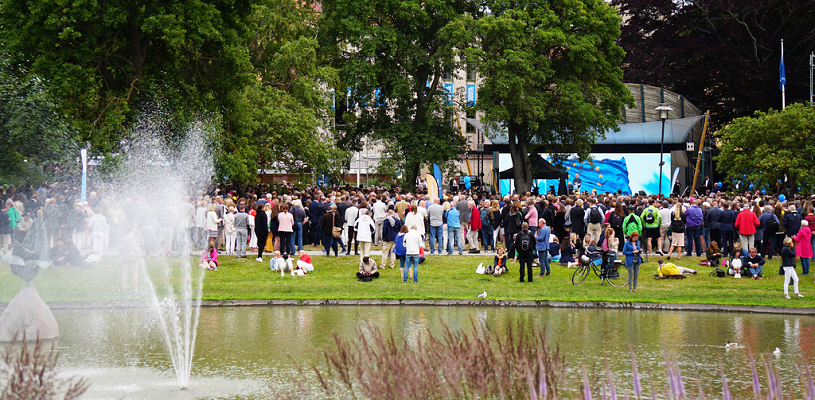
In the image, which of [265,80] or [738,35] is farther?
[738,35]

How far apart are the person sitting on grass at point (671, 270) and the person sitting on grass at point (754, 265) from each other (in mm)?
1410

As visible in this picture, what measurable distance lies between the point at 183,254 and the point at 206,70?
8.41 m

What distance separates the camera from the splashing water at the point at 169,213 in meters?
15.4

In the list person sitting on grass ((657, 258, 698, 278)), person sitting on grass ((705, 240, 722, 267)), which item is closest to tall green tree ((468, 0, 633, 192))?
person sitting on grass ((705, 240, 722, 267))

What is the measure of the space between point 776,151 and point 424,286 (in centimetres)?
2183

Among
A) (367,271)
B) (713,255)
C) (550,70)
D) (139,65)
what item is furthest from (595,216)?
(139,65)

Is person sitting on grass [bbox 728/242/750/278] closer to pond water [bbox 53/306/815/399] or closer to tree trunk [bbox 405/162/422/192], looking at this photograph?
pond water [bbox 53/306/815/399]

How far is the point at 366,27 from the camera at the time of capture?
40250 mm

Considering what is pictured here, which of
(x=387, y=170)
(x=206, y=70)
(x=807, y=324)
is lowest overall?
(x=807, y=324)

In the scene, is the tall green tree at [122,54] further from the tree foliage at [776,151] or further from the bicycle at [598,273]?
the tree foliage at [776,151]

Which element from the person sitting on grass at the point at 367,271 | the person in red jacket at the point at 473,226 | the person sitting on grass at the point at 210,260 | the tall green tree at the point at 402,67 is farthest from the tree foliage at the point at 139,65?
the person sitting on grass at the point at 367,271

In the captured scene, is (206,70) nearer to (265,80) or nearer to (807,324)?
(265,80)

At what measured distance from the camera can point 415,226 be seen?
21.2 m

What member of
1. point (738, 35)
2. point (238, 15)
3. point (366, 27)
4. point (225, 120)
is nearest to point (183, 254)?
point (225, 120)
